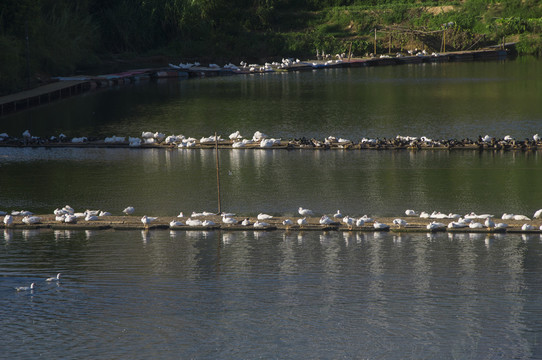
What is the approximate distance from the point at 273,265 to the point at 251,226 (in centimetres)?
305

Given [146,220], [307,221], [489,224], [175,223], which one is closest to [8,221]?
[146,220]

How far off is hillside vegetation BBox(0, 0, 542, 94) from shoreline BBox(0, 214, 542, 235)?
3506 centimetres

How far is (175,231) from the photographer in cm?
2323

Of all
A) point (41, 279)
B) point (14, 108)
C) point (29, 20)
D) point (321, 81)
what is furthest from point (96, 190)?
point (321, 81)

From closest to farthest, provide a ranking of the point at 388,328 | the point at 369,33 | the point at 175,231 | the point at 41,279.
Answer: the point at 388,328 < the point at 41,279 < the point at 175,231 < the point at 369,33

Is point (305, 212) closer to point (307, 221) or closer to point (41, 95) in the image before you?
point (307, 221)

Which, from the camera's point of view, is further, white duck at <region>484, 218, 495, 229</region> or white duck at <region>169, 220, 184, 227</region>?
white duck at <region>169, 220, 184, 227</region>

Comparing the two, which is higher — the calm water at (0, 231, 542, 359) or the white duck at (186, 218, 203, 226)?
the white duck at (186, 218, 203, 226)

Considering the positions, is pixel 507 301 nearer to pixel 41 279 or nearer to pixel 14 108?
pixel 41 279

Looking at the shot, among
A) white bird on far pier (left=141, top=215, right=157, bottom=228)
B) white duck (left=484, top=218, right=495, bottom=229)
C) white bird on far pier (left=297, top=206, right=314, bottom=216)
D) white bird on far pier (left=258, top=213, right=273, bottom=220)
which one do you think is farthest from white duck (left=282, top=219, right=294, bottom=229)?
white duck (left=484, top=218, right=495, bottom=229)

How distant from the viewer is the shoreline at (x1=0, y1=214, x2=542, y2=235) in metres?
22.3

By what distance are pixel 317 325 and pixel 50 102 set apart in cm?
3700

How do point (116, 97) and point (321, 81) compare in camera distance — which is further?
point (321, 81)

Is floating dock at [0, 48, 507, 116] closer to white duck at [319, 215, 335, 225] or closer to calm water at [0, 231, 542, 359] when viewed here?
calm water at [0, 231, 542, 359]
